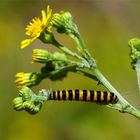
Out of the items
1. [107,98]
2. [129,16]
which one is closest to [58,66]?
[107,98]

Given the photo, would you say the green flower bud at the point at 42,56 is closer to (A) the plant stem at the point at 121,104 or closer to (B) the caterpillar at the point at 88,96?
(B) the caterpillar at the point at 88,96

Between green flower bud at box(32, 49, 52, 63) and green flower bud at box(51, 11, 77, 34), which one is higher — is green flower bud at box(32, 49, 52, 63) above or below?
below

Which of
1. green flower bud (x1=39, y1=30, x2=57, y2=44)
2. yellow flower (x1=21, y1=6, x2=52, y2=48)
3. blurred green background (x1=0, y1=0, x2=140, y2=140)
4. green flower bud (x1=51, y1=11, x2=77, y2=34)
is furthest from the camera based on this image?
blurred green background (x1=0, y1=0, x2=140, y2=140)

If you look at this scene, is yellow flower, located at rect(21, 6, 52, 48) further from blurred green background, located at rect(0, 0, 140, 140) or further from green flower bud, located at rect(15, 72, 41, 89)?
blurred green background, located at rect(0, 0, 140, 140)

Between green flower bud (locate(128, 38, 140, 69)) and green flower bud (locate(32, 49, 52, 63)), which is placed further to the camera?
green flower bud (locate(32, 49, 52, 63))

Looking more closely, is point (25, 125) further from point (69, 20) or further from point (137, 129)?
point (69, 20)

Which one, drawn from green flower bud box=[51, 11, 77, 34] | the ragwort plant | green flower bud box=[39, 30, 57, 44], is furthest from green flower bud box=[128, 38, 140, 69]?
green flower bud box=[39, 30, 57, 44]

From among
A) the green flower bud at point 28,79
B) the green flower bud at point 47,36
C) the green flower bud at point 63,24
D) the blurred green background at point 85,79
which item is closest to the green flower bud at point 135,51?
the green flower bud at point 63,24
